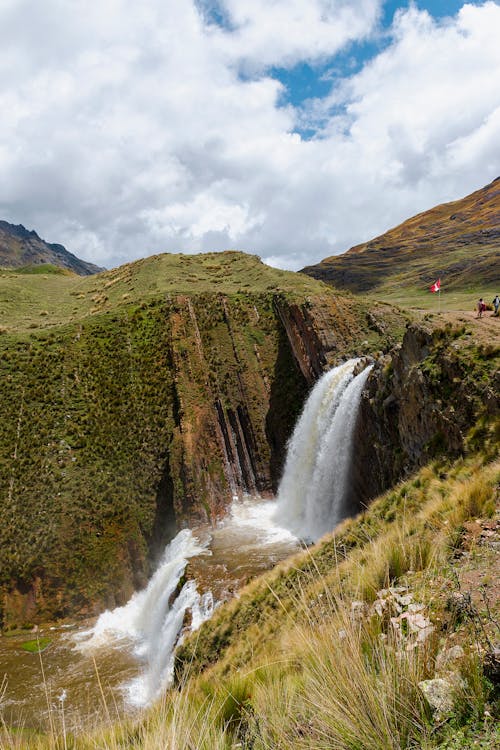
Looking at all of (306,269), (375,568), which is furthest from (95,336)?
(306,269)

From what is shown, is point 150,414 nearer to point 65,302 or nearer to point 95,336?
point 95,336

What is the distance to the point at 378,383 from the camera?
58.3 feet

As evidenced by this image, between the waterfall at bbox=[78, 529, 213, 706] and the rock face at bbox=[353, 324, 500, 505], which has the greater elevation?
the rock face at bbox=[353, 324, 500, 505]

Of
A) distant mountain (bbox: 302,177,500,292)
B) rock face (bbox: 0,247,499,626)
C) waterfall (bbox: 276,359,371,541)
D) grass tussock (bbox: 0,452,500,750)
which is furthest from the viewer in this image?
distant mountain (bbox: 302,177,500,292)

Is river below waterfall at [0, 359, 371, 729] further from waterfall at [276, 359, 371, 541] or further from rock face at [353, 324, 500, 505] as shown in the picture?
rock face at [353, 324, 500, 505]

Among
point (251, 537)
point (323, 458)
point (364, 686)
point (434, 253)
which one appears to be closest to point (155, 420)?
point (251, 537)

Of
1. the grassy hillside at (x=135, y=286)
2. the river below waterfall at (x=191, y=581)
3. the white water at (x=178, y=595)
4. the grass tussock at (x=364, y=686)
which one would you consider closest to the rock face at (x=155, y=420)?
the river below waterfall at (x=191, y=581)

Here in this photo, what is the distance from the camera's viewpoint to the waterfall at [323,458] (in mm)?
19953

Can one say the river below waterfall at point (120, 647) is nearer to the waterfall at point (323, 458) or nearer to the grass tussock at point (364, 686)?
the waterfall at point (323, 458)

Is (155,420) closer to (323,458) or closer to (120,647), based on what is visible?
(323,458)

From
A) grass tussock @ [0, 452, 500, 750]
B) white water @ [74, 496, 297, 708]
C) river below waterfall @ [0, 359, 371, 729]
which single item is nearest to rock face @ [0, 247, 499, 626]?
river below waterfall @ [0, 359, 371, 729]

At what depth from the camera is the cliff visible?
23.5 meters

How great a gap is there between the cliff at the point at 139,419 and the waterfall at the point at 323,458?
3616mm

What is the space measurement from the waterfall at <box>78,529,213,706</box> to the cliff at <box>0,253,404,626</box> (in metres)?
1.59
